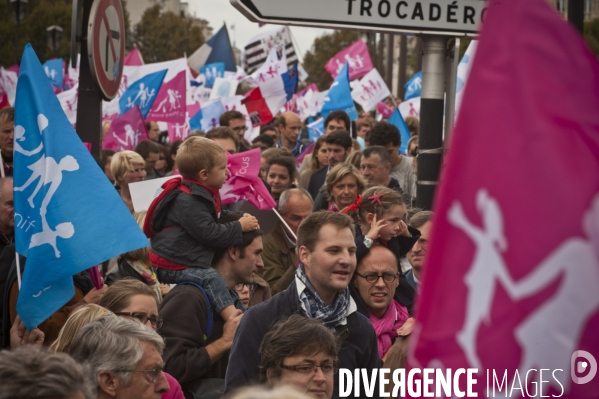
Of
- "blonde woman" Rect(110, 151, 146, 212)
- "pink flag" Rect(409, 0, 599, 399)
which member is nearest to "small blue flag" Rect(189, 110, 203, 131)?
"blonde woman" Rect(110, 151, 146, 212)

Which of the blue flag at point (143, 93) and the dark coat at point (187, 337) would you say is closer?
the dark coat at point (187, 337)

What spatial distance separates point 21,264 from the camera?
5508 mm

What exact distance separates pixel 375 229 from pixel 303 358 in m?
1.98

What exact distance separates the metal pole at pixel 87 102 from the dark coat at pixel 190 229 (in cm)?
113

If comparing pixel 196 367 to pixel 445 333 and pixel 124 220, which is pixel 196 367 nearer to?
pixel 124 220

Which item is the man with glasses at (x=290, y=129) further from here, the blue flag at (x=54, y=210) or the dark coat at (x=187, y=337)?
the blue flag at (x=54, y=210)

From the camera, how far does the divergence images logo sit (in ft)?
6.47

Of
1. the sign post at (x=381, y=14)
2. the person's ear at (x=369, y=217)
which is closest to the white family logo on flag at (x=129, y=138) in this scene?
the person's ear at (x=369, y=217)

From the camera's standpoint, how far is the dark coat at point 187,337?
508cm

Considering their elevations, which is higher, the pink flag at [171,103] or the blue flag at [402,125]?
the pink flag at [171,103]

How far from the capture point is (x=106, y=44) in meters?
6.77

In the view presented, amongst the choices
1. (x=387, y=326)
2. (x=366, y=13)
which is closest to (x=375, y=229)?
(x=387, y=326)

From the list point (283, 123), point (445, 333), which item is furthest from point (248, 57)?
point (445, 333)

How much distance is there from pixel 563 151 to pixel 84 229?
10.2ft
